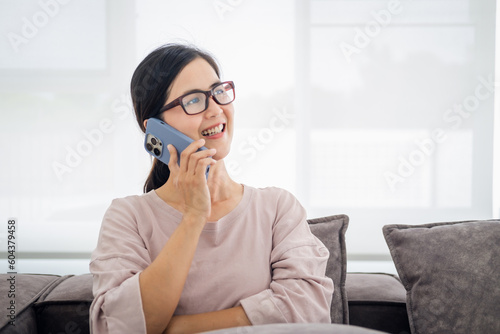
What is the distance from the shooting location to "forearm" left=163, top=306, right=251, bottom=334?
1181 millimetres

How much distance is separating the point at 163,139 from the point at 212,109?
17cm

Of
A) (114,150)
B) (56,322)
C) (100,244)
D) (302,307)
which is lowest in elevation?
(56,322)

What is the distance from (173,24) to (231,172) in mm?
935

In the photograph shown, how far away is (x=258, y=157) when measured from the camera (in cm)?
273

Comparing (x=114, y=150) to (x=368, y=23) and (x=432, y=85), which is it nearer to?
(x=368, y=23)

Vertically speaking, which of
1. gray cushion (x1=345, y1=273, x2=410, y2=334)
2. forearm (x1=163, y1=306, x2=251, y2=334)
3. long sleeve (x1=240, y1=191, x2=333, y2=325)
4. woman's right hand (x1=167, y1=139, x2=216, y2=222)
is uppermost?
woman's right hand (x1=167, y1=139, x2=216, y2=222)

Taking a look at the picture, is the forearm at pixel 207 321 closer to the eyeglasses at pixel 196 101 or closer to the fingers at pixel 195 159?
the fingers at pixel 195 159

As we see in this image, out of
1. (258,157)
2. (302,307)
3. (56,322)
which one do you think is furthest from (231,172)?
(302,307)

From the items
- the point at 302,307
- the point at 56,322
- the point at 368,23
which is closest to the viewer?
the point at 302,307

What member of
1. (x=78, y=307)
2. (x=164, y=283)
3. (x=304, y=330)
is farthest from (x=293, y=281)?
(x=78, y=307)
